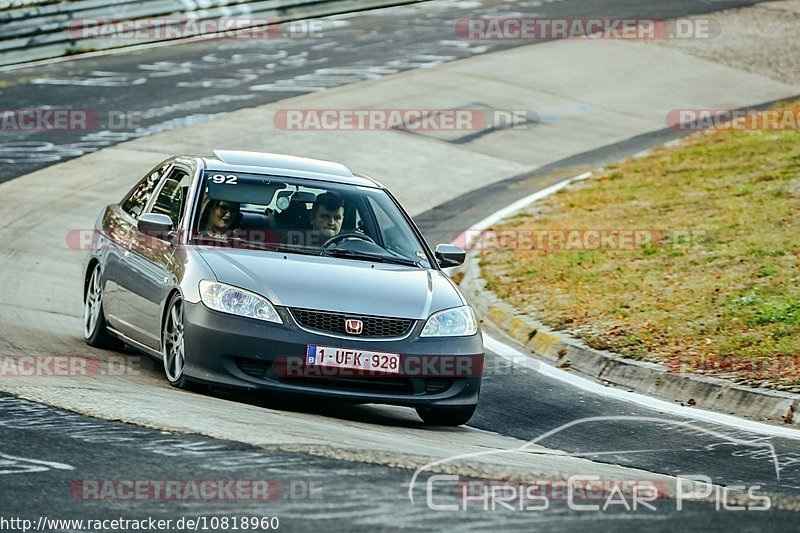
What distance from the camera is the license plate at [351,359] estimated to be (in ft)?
26.2

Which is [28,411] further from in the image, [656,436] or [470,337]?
[656,436]

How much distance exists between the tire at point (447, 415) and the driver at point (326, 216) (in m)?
1.39

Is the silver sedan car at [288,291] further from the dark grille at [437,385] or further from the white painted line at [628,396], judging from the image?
the white painted line at [628,396]

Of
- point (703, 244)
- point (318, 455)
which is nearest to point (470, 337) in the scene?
point (318, 455)

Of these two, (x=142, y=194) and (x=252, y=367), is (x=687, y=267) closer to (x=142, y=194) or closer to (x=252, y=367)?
(x=142, y=194)

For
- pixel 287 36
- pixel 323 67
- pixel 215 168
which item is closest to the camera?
pixel 215 168

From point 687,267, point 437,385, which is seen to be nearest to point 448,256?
point 437,385

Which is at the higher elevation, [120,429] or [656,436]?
[120,429]

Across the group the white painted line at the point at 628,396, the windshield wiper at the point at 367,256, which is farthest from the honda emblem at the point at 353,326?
the white painted line at the point at 628,396

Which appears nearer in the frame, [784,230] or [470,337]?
[470,337]

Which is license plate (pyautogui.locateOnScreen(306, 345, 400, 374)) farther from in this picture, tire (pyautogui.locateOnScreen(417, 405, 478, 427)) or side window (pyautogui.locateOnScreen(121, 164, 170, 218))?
side window (pyautogui.locateOnScreen(121, 164, 170, 218))

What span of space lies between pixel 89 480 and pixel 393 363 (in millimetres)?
2585

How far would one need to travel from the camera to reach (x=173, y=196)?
9.80m

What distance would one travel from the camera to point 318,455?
648 cm
